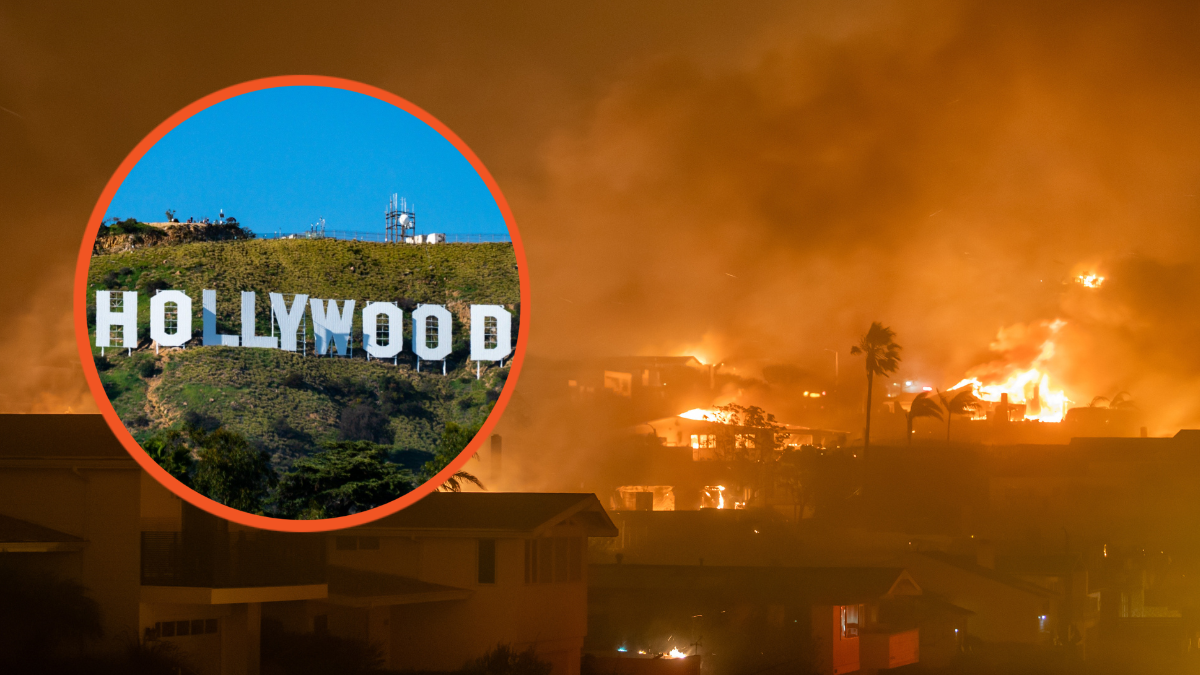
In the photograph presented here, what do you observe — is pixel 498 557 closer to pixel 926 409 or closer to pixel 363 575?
pixel 363 575

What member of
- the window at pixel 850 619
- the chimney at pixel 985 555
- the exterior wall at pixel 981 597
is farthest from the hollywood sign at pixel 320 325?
the chimney at pixel 985 555

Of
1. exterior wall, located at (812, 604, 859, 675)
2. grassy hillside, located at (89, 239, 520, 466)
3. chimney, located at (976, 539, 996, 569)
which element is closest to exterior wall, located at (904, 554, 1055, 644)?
chimney, located at (976, 539, 996, 569)

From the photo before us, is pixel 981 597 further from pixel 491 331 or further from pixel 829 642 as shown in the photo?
pixel 491 331

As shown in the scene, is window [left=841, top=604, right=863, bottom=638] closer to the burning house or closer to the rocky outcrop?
the burning house

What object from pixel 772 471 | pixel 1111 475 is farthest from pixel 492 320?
pixel 1111 475

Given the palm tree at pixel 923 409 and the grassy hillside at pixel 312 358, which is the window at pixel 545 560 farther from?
the palm tree at pixel 923 409
